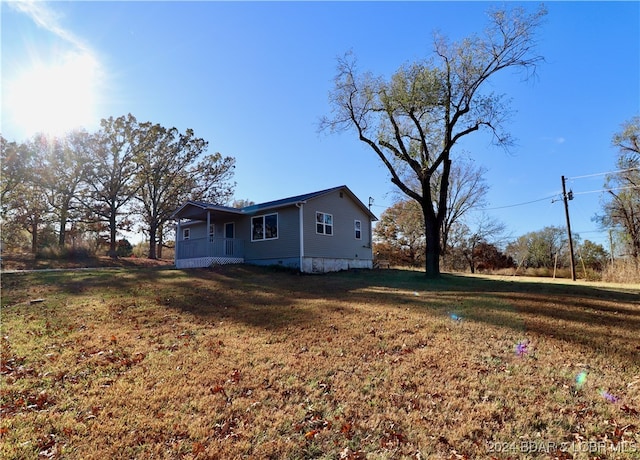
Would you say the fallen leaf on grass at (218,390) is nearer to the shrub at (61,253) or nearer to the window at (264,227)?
the window at (264,227)

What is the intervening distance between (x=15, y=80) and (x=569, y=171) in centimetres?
2966

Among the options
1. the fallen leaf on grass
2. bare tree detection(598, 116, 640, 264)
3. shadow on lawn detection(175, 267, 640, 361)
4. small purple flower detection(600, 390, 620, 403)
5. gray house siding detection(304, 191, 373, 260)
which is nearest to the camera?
small purple flower detection(600, 390, 620, 403)

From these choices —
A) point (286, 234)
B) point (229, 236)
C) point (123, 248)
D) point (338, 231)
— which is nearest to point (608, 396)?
point (286, 234)

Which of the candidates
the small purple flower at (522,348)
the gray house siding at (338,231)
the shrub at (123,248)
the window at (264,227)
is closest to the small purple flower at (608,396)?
the small purple flower at (522,348)

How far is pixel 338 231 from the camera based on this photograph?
779 inches

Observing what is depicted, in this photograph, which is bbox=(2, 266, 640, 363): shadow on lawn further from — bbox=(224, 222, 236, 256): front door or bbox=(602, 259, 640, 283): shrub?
bbox=(602, 259, 640, 283): shrub

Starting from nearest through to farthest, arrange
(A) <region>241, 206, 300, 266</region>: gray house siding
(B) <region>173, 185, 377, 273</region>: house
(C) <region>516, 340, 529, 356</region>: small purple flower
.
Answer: (C) <region>516, 340, 529, 356</region>: small purple flower → (A) <region>241, 206, 300, 266</region>: gray house siding → (B) <region>173, 185, 377, 273</region>: house

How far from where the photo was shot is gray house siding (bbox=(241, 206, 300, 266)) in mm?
17297

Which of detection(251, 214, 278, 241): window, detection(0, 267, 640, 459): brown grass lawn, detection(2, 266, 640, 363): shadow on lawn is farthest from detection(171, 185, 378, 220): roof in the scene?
detection(0, 267, 640, 459): brown grass lawn

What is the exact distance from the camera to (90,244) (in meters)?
29.8

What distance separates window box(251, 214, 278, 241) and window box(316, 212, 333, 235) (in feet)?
7.44

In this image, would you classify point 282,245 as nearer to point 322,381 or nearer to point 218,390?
point 322,381

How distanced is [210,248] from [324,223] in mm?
6268

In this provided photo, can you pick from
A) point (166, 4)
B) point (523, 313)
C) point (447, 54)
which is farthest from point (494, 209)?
point (166, 4)
